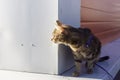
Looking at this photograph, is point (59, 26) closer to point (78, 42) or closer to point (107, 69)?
point (78, 42)

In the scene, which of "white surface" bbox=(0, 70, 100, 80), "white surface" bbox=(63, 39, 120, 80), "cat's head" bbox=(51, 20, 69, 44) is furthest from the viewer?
"white surface" bbox=(63, 39, 120, 80)

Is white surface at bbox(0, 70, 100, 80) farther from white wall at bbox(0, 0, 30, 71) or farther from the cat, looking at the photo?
the cat

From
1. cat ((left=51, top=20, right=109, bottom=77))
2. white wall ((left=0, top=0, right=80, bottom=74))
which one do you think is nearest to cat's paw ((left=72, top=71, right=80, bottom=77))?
cat ((left=51, top=20, right=109, bottom=77))

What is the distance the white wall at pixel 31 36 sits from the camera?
7.89 feet


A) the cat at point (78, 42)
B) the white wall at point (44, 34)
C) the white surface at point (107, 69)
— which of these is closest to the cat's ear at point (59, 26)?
the cat at point (78, 42)

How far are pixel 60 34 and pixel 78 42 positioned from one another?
18cm

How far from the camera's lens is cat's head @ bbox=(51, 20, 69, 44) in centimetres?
223

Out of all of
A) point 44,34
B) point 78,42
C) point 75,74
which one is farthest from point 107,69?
point 44,34

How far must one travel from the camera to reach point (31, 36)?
2.47m

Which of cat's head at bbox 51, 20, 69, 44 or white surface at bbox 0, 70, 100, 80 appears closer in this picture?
cat's head at bbox 51, 20, 69, 44

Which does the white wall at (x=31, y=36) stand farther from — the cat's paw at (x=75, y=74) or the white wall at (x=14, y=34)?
the cat's paw at (x=75, y=74)

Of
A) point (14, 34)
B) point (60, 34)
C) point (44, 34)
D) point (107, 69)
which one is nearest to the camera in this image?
point (60, 34)

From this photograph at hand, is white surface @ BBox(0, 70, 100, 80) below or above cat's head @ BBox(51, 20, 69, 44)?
below

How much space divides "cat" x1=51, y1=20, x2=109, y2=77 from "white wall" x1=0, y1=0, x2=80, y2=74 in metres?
0.13
